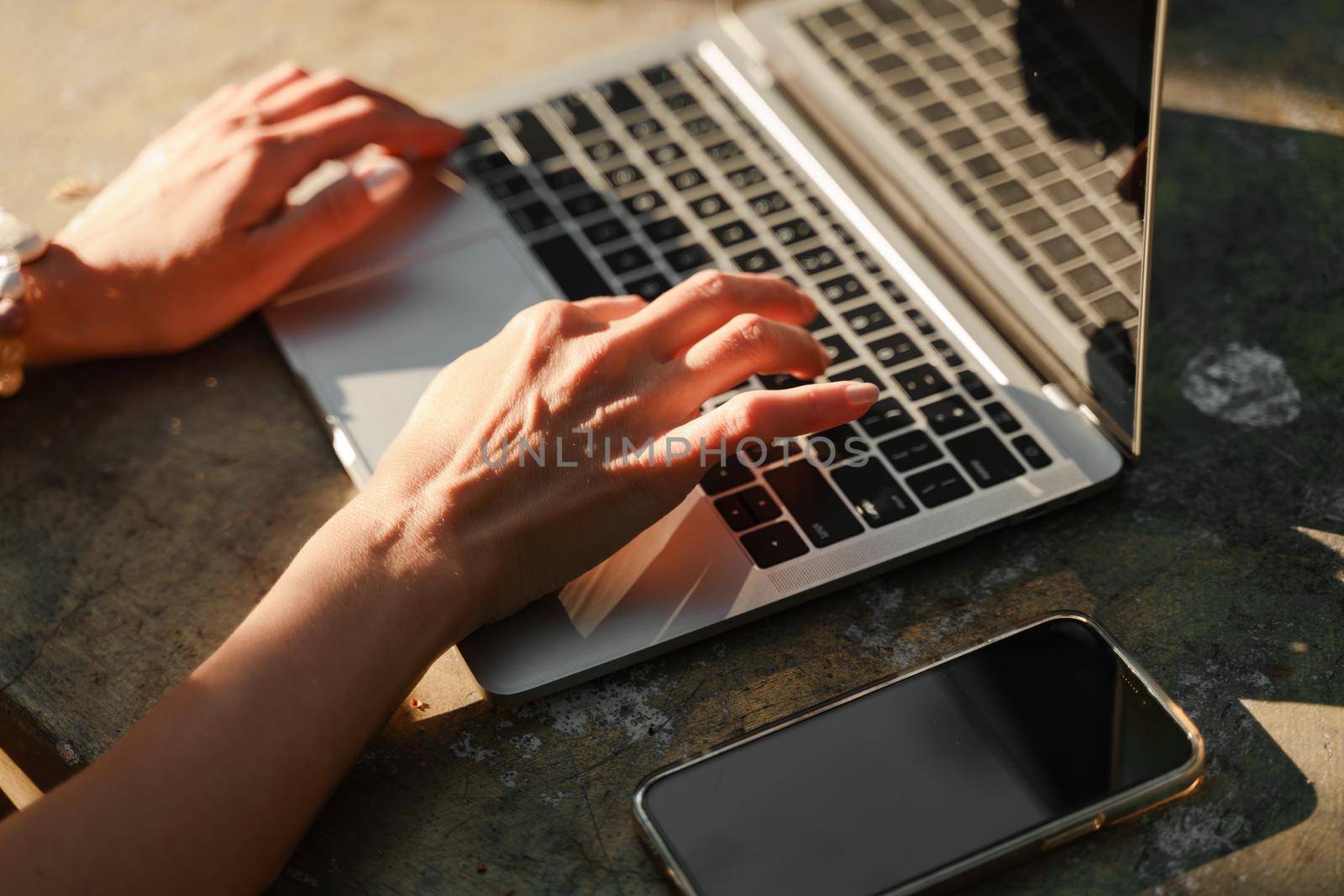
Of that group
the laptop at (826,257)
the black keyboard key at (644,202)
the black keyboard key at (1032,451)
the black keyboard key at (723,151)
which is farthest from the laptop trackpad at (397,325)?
the black keyboard key at (1032,451)

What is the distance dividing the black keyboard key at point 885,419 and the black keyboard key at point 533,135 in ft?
1.47

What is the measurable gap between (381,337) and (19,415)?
0.31 meters

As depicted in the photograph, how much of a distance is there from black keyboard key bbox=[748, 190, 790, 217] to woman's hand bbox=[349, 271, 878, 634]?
0.20 metres

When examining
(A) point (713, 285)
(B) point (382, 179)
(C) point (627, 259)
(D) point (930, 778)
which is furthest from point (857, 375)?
(B) point (382, 179)

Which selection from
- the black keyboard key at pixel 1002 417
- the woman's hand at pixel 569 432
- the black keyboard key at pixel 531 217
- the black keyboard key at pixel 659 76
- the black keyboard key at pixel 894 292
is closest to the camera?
the woman's hand at pixel 569 432

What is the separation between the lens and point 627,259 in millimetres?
1069

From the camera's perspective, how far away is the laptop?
82 centimetres

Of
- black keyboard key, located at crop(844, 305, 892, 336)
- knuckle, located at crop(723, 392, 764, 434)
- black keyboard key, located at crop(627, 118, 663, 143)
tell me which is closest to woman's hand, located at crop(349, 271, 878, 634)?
knuckle, located at crop(723, 392, 764, 434)

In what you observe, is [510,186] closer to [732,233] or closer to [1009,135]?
[732,233]

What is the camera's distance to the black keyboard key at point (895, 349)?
0.96m

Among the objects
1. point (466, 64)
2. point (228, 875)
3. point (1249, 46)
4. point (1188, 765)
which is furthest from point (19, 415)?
point (1249, 46)

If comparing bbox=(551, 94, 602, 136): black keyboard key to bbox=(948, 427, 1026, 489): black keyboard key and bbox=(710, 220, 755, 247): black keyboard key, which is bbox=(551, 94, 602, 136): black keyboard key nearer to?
bbox=(710, 220, 755, 247): black keyboard key

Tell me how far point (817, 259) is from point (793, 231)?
0.15 feet

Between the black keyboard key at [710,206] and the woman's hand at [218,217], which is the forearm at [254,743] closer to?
the woman's hand at [218,217]
